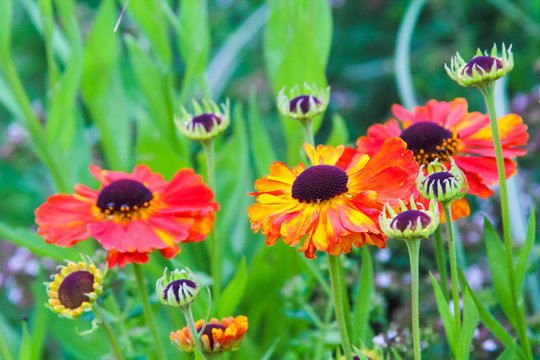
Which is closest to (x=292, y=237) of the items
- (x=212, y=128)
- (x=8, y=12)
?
(x=212, y=128)

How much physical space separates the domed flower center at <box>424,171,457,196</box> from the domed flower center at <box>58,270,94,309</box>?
299 millimetres

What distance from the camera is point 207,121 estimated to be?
0.64 meters

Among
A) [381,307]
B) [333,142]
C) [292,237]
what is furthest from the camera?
[333,142]

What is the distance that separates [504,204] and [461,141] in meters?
0.11

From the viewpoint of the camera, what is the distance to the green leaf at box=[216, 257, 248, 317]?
67 centimetres

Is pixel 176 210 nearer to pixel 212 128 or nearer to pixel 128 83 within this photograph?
pixel 212 128

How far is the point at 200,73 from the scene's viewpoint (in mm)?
926

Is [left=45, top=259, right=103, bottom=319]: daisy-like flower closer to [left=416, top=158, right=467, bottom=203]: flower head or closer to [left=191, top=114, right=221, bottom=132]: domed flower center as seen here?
[left=191, top=114, right=221, bottom=132]: domed flower center

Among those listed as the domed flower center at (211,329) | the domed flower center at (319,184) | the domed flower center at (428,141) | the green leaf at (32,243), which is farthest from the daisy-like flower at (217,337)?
the green leaf at (32,243)

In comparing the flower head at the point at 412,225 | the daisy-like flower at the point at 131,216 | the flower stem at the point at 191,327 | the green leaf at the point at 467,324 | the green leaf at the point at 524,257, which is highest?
the daisy-like flower at the point at 131,216

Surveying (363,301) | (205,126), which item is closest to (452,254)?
(363,301)

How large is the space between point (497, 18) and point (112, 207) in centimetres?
132

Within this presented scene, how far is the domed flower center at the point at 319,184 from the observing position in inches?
19.5

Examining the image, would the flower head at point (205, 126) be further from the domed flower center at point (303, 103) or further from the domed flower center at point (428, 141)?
the domed flower center at point (428, 141)
